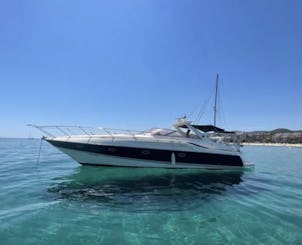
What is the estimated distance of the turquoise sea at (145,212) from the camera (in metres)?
5.46

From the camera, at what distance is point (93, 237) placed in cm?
533

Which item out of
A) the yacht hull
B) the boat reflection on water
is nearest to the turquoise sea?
the boat reflection on water

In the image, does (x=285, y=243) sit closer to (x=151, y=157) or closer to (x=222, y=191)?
(x=222, y=191)

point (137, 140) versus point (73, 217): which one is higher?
point (137, 140)

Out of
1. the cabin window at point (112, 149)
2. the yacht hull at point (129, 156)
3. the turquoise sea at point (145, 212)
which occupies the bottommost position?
the turquoise sea at point (145, 212)

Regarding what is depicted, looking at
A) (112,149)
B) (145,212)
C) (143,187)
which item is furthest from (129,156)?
(145,212)

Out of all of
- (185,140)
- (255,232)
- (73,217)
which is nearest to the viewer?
(255,232)

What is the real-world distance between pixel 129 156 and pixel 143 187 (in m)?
4.46

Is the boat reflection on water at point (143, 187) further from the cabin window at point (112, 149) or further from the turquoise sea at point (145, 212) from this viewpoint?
the cabin window at point (112, 149)

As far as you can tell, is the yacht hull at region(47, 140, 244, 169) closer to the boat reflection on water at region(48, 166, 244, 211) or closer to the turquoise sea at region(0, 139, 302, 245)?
the boat reflection on water at region(48, 166, 244, 211)

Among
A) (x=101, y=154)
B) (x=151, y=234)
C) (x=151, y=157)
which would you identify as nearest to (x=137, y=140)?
(x=151, y=157)

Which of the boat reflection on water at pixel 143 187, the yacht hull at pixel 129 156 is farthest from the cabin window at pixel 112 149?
the boat reflection on water at pixel 143 187

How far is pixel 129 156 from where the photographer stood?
582 inches

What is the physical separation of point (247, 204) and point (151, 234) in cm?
423
